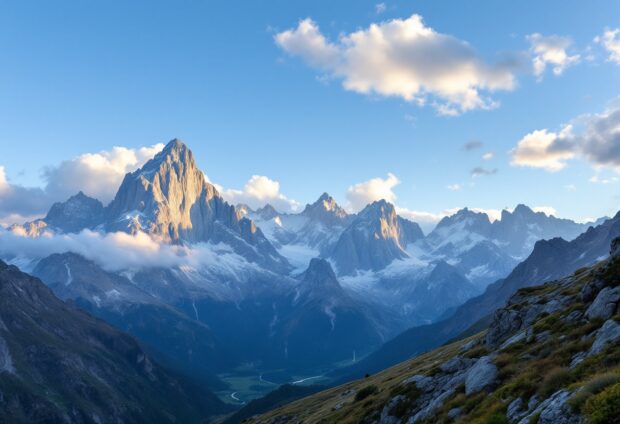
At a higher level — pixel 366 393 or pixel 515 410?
pixel 515 410

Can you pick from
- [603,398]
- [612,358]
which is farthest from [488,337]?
[603,398]

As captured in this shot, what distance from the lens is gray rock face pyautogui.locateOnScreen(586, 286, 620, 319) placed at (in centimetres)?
3584

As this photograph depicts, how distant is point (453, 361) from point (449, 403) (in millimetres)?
14261

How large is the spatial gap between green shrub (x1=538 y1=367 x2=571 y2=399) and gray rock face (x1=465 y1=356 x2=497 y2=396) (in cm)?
826

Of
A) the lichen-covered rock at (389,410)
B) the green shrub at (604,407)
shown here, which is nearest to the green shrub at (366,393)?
the lichen-covered rock at (389,410)

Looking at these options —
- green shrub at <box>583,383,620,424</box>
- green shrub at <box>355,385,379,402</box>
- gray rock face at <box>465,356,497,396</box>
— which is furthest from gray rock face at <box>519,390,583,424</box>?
green shrub at <box>355,385,379,402</box>

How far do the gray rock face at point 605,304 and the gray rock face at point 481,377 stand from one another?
8120mm

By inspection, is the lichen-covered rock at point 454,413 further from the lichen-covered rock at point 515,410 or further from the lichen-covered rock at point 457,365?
the lichen-covered rock at point 457,365

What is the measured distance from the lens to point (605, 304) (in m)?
36.8

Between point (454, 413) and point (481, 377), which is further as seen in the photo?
point (481, 377)

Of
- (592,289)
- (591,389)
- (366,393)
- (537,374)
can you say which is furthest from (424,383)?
(591,389)

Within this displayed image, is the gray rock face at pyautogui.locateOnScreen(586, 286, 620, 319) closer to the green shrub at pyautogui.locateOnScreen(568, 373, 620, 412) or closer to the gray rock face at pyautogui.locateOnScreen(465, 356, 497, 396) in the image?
the gray rock face at pyautogui.locateOnScreen(465, 356, 497, 396)

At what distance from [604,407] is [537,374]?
12371 mm

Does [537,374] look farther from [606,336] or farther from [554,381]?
[606,336]
